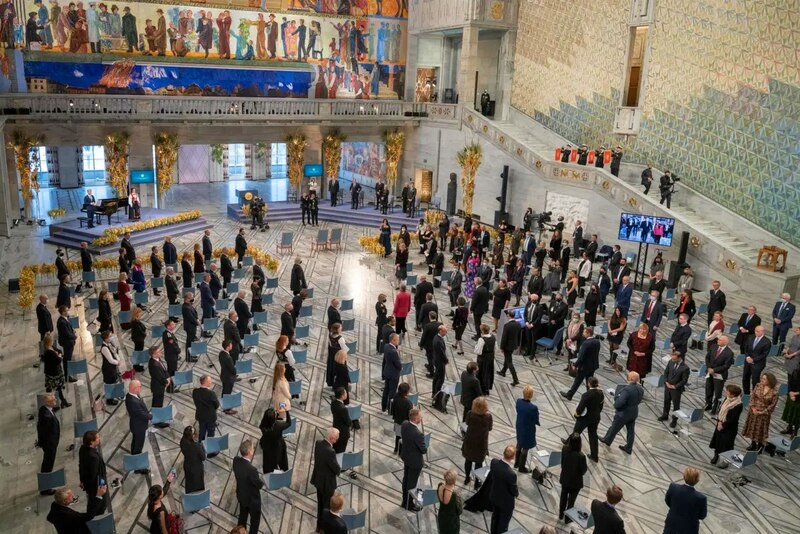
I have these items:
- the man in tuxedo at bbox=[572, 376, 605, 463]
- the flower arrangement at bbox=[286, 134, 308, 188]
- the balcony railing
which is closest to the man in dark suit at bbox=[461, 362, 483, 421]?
the man in tuxedo at bbox=[572, 376, 605, 463]

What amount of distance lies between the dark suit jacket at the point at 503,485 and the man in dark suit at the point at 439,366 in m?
3.57

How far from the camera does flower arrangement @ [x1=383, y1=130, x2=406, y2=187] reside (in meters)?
30.4

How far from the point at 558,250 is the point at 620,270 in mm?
3172

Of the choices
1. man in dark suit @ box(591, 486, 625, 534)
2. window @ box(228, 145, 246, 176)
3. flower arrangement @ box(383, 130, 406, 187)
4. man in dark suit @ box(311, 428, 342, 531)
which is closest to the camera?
man in dark suit @ box(591, 486, 625, 534)

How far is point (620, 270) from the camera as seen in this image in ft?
56.4

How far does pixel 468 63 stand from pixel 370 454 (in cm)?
2175

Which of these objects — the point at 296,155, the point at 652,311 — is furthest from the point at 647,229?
the point at 296,155

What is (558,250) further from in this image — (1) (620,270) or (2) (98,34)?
(2) (98,34)

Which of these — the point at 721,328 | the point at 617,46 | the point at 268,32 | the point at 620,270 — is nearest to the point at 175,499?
the point at 721,328

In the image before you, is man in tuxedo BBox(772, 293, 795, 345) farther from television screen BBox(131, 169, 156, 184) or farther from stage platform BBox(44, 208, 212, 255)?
television screen BBox(131, 169, 156, 184)

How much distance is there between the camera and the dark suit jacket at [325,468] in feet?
25.1

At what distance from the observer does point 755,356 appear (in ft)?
39.1

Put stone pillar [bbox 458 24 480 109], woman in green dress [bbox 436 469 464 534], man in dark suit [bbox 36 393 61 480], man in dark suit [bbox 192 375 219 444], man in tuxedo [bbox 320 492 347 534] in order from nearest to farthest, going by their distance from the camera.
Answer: man in tuxedo [bbox 320 492 347 534]
woman in green dress [bbox 436 469 464 534]
man in dark suit [bbox 36 393 61 480]
man in dark suit [bbox 192 375 219 444]
stone pillar [bbox 458 24 480 109]

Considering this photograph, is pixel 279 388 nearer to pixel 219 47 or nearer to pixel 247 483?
pixel 247 483
